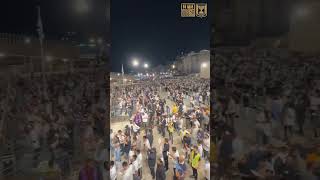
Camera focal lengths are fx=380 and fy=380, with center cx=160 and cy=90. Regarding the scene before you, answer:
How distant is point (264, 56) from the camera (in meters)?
13.6

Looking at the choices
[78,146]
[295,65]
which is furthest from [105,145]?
[295,65]

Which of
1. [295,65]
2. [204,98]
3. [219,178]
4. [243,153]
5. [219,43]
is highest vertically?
[219,43]

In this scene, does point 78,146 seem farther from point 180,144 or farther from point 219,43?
point 219,43

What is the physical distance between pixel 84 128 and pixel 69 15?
5680 mm

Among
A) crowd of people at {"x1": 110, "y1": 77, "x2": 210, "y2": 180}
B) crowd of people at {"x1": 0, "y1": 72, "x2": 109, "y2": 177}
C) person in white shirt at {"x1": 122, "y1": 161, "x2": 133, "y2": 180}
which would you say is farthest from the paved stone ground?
person in white shirt at {"x1": 122, "y1": 161, "x2": 133, "y2": 180}

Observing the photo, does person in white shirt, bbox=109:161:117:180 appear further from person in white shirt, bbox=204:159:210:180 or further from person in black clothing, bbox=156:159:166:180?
person in white shirt, bbox=204:159:210:180

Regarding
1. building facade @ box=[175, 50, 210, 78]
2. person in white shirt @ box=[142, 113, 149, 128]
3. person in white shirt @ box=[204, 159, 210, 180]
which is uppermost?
building facade @ box=[175, 50, 210, 78]

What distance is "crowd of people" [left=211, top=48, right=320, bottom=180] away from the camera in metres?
5.37

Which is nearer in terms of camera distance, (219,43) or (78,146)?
(78,146)

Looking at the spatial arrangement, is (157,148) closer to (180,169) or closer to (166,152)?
(166,152)

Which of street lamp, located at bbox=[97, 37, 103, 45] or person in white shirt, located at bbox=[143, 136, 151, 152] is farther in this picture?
street lamp, located at bbox=[97, 37, 103, 45]

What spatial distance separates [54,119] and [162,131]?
2.17 m

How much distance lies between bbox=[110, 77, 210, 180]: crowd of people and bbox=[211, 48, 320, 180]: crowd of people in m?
0.43
